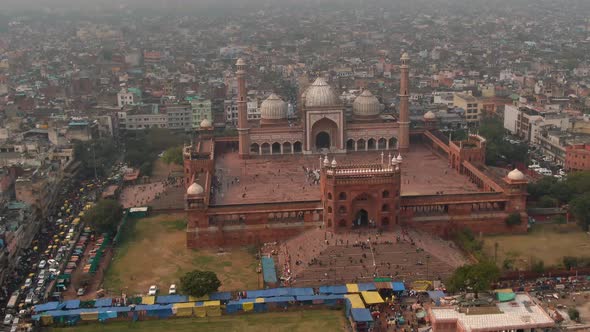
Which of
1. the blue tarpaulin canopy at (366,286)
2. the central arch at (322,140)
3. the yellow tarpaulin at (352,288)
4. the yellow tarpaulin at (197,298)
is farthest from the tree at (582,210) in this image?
the central arch at (322,140)

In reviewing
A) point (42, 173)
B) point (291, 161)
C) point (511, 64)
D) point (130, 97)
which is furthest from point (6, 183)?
point (511, 64)

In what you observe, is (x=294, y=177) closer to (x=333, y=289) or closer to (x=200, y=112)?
(x=333, y=289)

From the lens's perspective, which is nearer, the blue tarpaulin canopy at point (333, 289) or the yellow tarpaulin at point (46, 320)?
the yellow tarpaulin at point (46, 320)

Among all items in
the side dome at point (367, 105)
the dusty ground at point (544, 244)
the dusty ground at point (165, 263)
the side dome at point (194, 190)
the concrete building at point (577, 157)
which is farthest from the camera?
the side dome at point (367, 105)

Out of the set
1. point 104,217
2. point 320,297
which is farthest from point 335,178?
point 104,217

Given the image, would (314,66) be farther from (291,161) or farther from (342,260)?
(342,260)

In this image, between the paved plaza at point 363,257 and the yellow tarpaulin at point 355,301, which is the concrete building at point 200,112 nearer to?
the paved plaza at point 363,257
